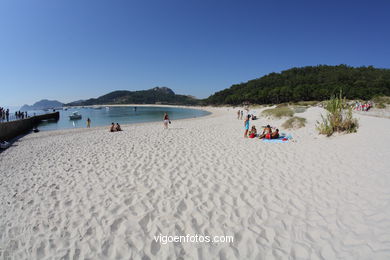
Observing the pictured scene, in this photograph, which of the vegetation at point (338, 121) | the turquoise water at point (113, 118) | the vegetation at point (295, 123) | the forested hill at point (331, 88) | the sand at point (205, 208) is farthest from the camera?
the forested hill at point (331, 88)

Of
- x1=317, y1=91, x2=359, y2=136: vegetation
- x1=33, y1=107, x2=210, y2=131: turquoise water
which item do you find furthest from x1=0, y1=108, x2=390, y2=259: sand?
x1=33, y1=107, x2=210, y2=131: turquoise water

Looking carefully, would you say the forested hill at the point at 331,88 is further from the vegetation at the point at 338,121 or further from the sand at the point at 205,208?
the sand at the point at 205,208

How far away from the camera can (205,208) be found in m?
3.57

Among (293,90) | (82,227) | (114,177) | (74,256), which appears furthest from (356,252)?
(293,90)

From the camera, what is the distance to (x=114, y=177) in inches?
206

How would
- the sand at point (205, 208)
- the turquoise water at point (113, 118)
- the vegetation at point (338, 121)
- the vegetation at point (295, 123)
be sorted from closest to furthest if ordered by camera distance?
the sand at point (205, 208), the vegetation at point (338, 121), the vegetation at point (295, 123), the turquoise water at point (113, 118)

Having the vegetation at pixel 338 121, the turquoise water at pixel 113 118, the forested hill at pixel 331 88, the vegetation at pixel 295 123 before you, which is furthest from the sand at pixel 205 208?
the forested hill at pixel 331 88

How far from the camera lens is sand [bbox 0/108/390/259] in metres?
2.66

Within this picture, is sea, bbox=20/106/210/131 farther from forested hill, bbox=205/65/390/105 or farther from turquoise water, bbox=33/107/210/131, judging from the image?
forested hill, bbox=205/65/390/105

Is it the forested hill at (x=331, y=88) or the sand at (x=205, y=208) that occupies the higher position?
the forested hill at (x=331, y=88)

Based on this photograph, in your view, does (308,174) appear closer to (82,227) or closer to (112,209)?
(112,209)

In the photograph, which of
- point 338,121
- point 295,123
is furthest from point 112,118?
point 338,121

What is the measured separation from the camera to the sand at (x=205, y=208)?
266 cm

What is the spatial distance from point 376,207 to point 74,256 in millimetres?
5244
